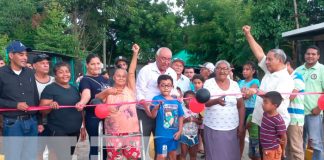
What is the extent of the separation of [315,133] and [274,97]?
1.53m

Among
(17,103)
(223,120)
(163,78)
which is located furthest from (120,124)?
(223,120)

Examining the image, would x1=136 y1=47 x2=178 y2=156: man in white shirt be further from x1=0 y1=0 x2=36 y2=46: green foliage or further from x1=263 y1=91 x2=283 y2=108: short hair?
x1=0 y1=0 x2=36 y2=46: green foliage

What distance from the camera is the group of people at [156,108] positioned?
488cm

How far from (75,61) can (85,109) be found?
13.0 m

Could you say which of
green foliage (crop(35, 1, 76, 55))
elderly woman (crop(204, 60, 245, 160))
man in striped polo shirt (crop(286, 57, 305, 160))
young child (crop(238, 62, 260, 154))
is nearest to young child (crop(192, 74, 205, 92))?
young child (crop(238, 62, 260, 154))

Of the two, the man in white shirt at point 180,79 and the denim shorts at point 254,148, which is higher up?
the man in white shirt at point 180,79

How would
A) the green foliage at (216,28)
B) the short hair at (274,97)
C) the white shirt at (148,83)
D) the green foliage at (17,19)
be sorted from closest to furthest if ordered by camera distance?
the short hair at (274,97), the white shirt at (148,83), the green foliage at (216,28), the green foliage at (17,19)

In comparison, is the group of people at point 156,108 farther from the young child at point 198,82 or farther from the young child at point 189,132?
the young child at point 198,82

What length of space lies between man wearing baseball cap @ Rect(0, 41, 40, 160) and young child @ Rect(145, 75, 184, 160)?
4.87 ft

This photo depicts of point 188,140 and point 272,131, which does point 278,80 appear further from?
point 188,140

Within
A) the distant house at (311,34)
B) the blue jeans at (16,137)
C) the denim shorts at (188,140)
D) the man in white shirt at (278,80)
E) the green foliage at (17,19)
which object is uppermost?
the green foliage at (17,19)

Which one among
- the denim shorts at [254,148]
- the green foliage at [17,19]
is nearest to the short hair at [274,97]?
the denim shorts at [254,148]

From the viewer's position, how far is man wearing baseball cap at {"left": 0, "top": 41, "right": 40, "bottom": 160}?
4801mm

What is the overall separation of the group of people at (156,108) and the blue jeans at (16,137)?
0.01 meters
